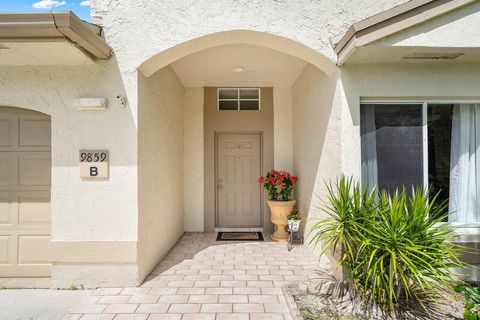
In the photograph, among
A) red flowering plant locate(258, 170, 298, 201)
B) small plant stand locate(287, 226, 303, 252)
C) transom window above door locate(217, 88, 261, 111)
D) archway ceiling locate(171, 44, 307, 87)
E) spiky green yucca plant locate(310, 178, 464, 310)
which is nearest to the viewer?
spiky green yucca plant locate(310, 178, 464, 310)

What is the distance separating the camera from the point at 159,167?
Result: 16.0 ft

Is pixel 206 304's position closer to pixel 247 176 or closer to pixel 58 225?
pixel 58 225

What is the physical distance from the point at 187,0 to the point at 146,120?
1811 mm

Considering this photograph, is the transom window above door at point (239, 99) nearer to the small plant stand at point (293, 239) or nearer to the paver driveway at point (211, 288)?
the small plant stand at point (293, 239)

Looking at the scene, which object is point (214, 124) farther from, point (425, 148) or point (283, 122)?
point (425, 148)

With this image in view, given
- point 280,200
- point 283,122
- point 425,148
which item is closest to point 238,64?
point 283,122

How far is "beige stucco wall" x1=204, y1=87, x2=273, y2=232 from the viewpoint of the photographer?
6.96 m

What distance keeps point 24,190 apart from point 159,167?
1.96m

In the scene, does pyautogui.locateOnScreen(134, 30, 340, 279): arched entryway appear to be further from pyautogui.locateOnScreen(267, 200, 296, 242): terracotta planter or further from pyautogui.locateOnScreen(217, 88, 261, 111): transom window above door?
pyautogui.locateOnScreen(267, 200, 296, 242): terracotta planter

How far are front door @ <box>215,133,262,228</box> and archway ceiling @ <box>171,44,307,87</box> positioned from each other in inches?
54.6

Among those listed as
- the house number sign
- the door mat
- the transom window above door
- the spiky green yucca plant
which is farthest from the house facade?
the transom window above door

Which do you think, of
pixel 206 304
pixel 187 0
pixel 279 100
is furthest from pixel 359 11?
pixel 206 304

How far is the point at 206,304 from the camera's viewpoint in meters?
3.40

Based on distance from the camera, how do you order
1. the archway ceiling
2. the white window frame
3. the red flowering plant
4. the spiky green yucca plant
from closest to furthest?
the spiky green yucca plant < the white window frame < the archway ceiling < the red flowering plant
